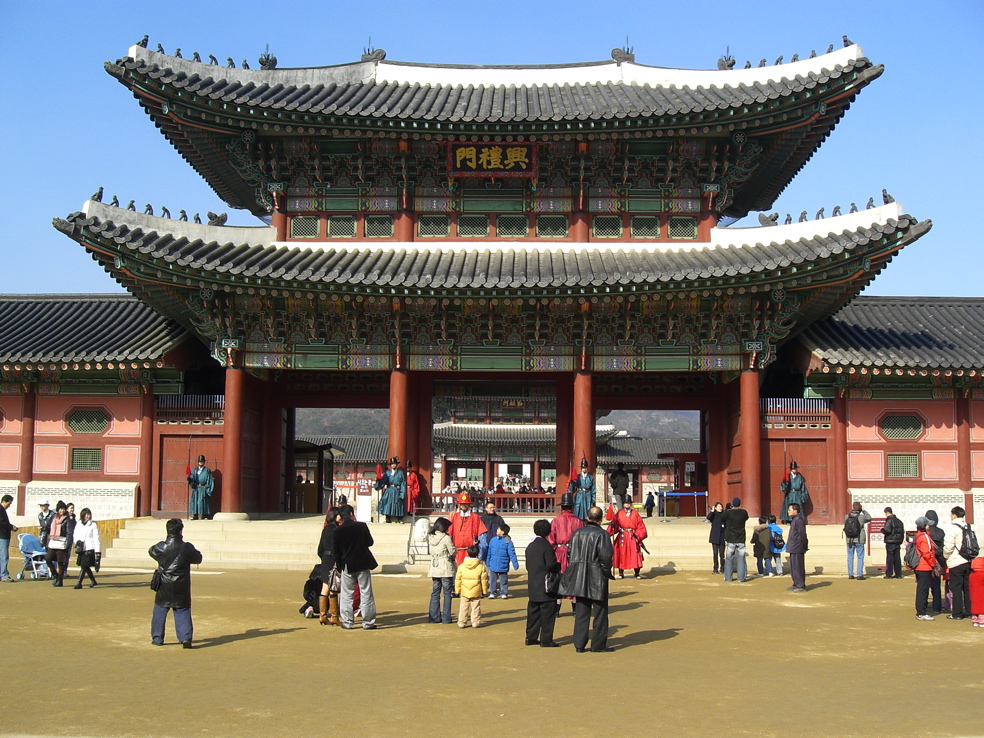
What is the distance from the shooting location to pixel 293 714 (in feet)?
29.2

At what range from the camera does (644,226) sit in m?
26.3

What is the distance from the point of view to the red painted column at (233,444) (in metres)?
24.2

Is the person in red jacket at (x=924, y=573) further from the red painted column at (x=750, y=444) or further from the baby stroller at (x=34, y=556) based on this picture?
the baby stroller at (x=34, y=556)

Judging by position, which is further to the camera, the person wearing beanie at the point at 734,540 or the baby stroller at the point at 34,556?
the baby stroller at the point at 34,556

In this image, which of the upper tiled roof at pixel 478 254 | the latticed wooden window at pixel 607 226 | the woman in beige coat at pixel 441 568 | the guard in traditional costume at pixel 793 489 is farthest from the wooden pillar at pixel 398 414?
the woman in beige coat at pixel 441 568

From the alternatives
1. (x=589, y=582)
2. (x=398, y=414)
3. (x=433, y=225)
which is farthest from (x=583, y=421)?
(x=589, y=582)

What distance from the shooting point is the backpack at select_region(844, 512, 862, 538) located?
1969cm

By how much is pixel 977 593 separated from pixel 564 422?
14054mm

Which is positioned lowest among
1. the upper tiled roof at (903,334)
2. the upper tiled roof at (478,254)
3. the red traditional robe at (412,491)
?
the red traditional robe at (412,491)

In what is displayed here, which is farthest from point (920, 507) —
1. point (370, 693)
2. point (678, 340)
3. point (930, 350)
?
point (370, 693)

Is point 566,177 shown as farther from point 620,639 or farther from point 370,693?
point 370,693

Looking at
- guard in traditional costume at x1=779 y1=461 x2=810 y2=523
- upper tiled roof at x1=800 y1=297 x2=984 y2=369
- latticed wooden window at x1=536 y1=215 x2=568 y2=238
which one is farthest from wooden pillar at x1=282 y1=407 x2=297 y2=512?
upper tiled roof at x1=800 y1=297 x2=984 y2=369

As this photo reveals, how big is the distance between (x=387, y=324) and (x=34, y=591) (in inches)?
421

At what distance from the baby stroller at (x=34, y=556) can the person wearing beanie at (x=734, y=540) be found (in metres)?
13.4
